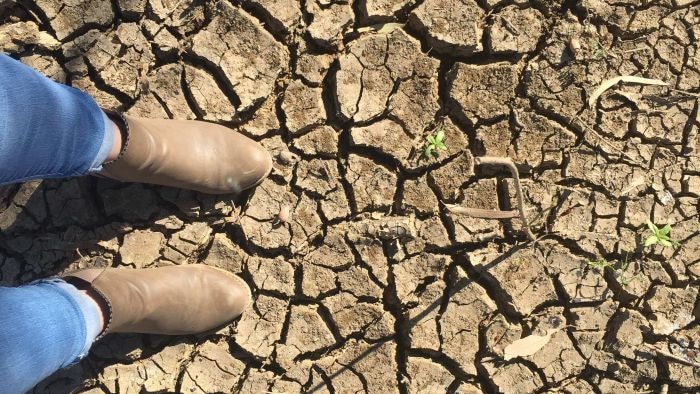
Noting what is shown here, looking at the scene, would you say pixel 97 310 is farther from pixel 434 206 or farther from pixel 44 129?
pixel 434 206

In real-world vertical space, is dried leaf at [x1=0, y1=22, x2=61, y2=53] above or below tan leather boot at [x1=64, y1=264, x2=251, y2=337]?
above

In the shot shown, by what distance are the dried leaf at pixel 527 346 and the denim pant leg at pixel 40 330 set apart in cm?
174

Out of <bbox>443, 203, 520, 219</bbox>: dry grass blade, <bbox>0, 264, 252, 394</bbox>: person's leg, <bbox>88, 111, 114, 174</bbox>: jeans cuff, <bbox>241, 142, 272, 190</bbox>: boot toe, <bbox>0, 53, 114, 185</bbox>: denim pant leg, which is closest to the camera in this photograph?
<bbox>0, 53, 114, 185</bbox>: denim pant leg

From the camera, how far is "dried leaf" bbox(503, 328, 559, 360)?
112 inches

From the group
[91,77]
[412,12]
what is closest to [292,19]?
[412,12]

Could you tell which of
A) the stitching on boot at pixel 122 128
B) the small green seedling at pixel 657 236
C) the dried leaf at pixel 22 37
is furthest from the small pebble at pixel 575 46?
the dried leaf at pixel 22 37

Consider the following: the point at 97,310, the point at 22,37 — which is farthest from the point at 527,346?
the point at 22,37

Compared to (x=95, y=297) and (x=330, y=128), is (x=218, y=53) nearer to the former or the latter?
(x=330, y=128)

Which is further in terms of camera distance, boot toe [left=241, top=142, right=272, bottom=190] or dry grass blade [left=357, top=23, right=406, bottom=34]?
dry grass blade [left=357, top=23, right=406, bottom=34]

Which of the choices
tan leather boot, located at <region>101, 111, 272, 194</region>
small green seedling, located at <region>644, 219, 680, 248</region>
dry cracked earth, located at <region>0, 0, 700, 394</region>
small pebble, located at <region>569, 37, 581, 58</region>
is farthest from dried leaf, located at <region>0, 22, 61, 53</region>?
small green seedling, located at <region>644, 219, 680, 248</region>

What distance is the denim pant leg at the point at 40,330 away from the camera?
1.89 meters

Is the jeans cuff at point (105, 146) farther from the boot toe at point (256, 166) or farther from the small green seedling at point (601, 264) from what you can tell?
the small green seedling at point (601, 264)

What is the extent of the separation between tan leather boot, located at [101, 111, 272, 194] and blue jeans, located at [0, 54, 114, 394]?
0.40ft

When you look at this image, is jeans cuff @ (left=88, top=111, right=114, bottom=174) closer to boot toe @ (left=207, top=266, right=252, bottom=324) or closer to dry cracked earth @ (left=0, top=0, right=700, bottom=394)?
dry cracked earth @ (left=0, top=0, right=700, bottom=394)
